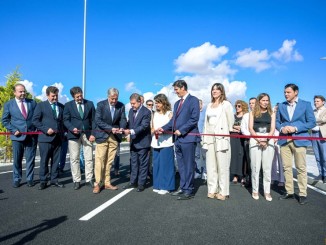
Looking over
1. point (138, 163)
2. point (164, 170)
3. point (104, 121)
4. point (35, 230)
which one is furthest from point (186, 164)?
point (35, 230)

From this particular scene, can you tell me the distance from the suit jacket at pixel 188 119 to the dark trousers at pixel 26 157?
11.4 feet

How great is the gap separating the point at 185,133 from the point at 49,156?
3.28 metres

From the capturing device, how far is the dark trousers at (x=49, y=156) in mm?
6363

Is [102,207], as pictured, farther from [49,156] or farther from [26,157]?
[26,157]

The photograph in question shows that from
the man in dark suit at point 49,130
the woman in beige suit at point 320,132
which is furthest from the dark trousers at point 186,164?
the woman in beige suit at point 320,132

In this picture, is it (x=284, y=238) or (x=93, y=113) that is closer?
(x=284, y=238)

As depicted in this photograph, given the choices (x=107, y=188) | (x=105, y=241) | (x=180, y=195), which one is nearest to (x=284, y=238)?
(x=105, y=241)

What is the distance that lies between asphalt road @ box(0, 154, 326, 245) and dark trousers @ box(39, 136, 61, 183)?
1.84ft

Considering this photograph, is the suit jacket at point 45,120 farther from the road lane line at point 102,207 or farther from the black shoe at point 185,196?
the black shoe at point 185,196

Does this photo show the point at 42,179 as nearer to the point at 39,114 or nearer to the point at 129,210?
the point at 39,114

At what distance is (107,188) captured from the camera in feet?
20.9

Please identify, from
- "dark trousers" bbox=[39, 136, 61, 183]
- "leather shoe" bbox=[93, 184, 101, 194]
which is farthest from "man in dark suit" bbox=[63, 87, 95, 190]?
"leather shoe" bbox=[93, 184, 101, 194]

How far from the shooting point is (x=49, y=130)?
6.25 meters

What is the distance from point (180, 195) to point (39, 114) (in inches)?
145
